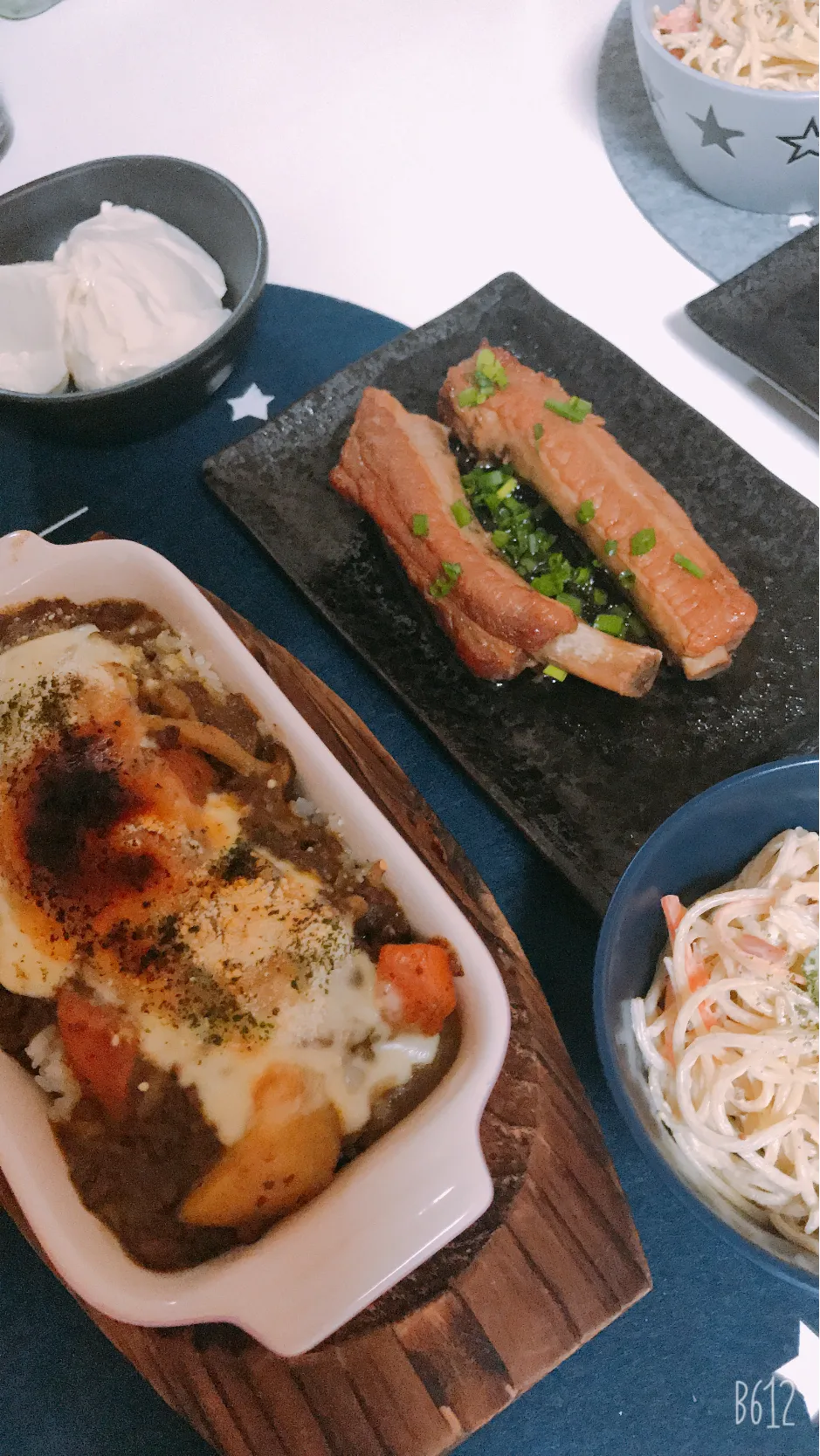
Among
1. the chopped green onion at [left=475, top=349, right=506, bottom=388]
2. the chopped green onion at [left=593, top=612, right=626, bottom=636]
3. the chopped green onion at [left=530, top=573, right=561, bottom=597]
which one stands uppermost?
the chopped green onion at [left=475, top=349, right=506, bottom=388]

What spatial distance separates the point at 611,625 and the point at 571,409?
0.42 metres

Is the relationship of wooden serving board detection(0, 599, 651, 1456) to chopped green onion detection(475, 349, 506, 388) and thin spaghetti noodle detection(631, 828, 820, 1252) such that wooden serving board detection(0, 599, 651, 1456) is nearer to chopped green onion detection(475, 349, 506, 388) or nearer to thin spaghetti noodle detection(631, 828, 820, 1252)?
thin spaghetti noodle detection(631, 828, 820, 1252)

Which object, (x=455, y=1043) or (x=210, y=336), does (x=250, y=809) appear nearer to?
(x=455, y=1043)

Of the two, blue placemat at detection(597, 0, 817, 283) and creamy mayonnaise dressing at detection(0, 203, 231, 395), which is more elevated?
blue placemat at detection(597, 0, 817, 283)

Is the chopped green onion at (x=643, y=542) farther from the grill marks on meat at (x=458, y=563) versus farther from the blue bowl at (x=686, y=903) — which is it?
the blue bowl at (x=686, y=903)

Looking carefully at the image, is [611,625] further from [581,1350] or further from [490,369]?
[581,1350]

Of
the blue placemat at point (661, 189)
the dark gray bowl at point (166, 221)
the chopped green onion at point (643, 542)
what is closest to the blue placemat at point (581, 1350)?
the chopped green onion at point (643, 542)

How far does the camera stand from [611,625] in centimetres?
166

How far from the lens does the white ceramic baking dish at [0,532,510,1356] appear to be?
1.04 metres

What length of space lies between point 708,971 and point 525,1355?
1.75ft

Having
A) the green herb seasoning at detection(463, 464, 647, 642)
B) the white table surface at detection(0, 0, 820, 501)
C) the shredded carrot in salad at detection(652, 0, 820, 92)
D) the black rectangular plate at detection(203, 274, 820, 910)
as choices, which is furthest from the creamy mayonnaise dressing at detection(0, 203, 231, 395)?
the shredded carrot in salad at detection(652, 0, 820, 92)

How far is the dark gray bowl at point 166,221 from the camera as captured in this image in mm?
1662

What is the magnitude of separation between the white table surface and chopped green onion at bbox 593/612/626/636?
0.50 meters

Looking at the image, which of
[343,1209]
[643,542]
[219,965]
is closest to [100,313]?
[643,542]
